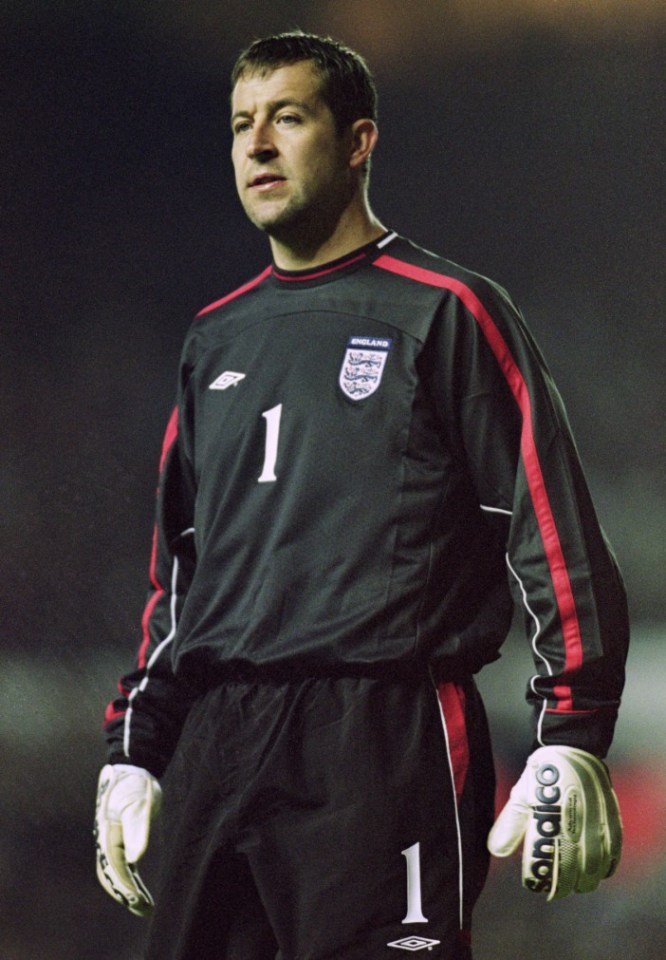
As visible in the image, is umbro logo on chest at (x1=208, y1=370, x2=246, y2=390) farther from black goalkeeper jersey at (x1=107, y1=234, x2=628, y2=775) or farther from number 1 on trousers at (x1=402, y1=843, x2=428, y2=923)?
number 1 on trousers at (x1=402, y1=843, x2=428, y2=923)

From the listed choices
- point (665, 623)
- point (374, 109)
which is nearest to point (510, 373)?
point (374, 109)

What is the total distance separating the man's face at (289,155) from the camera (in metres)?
1.56

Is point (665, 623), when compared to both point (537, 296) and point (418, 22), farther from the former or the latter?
point (418, 22)

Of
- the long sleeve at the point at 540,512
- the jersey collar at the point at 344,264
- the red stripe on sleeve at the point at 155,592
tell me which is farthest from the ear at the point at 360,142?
the red stripe on sleeve at the point at 155,592

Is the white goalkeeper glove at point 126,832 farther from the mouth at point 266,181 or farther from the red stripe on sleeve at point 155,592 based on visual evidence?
the mouth at point 266,181

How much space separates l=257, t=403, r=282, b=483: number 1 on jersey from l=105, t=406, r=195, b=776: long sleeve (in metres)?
0.21

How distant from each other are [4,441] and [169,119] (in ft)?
2.38

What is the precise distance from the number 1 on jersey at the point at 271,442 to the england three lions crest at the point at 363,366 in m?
0.09

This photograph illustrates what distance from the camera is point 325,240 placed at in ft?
5.24

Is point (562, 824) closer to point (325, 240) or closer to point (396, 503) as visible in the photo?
point (396, 503)

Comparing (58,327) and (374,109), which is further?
(58,327)

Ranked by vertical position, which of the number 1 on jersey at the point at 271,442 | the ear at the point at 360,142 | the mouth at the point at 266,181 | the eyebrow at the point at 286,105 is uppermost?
the eyebrow at the point at 286,105

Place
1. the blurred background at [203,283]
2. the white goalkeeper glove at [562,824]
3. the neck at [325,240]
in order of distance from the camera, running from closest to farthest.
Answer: the white goalkeeper glove at [562,824], the neck at [325,240], the blurred background at [203,283]

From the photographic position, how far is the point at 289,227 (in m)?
1.58
